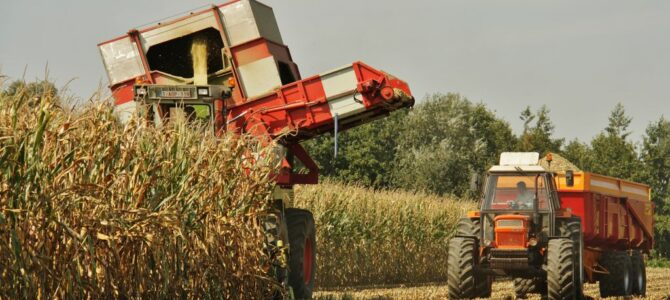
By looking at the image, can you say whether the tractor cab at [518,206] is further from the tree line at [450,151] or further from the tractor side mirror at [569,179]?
the tree line at [450,151]

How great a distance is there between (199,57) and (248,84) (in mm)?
850

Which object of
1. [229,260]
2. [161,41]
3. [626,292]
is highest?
[161,41]

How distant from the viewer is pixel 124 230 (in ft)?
28.3

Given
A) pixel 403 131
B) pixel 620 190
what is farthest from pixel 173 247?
pixel 403 131

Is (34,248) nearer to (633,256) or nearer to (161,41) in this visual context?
(161,41)

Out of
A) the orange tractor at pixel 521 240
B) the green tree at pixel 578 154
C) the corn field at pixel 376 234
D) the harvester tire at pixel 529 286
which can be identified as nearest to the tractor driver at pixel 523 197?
the orange tractor at pixel 521 240

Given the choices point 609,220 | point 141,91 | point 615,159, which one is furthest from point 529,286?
point 615,159

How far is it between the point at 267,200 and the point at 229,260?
1151mm

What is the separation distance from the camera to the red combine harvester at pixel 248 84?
13500mm

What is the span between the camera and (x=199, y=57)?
588 inches

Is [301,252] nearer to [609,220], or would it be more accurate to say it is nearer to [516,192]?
[516,192]

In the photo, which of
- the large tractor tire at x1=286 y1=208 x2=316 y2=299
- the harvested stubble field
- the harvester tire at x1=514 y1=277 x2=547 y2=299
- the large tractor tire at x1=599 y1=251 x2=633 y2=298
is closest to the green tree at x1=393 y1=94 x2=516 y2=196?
the harvested stubble field

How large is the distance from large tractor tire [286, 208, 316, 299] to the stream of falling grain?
7.71ft

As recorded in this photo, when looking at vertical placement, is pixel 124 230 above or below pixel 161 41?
below
